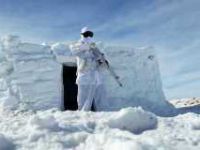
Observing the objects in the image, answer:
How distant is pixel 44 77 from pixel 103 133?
8.19 meters

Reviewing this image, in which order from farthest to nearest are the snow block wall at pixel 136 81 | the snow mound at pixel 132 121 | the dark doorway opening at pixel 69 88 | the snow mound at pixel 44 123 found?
1. the dark doorway opening at pixel 69 88
2. the snow block wall at pixel 136 81
3. the snow mound at pixel 132 121
4. the snow mound at pixel 44 123

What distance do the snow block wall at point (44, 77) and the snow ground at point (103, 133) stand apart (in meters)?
7.02

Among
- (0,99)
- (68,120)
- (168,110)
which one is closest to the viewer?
(68,120)

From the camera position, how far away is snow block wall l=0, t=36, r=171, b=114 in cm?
1232

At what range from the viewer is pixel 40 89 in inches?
488

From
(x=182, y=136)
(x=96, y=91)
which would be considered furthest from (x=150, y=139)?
(x=96, y=91)

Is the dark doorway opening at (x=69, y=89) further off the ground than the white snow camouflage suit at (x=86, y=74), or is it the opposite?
the white snow camouflage suit at (x=86, y=74)

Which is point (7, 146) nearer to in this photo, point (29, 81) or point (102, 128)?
point (102, 128)

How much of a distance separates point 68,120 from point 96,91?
3370 millimetres

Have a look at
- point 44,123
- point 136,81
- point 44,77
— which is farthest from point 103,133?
point 136,81

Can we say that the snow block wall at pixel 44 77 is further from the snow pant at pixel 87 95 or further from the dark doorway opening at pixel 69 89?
the snow pant at pixel 87 95

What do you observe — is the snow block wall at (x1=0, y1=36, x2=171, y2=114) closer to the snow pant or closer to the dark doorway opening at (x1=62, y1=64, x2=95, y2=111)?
the dark doorway opening at (x1=62, y1=64, x2=95, y2=111)

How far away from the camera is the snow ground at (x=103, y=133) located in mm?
3918

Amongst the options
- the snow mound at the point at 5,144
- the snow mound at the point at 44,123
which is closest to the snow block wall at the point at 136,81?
the snow mound at the point at 44,123
